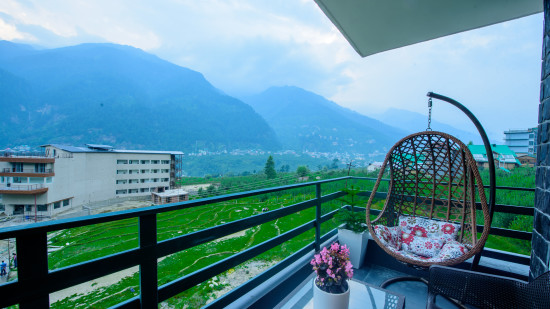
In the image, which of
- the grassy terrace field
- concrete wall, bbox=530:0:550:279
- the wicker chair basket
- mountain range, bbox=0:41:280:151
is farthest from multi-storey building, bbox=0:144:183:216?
concrete wall, bbox=530:0:550:279

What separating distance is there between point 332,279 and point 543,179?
54.1 inches

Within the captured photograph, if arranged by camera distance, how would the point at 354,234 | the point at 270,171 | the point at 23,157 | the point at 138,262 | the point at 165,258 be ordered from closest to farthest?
1. the point at 138,262
2. the point at 165,258
3. the point at 354,234
4. the point at 23,157
5. the point at 270,171

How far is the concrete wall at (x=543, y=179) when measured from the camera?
4.30 feet

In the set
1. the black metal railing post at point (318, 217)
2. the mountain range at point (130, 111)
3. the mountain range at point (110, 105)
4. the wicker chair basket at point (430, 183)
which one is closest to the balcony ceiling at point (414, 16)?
the wicker chair basket at point (430, 183)

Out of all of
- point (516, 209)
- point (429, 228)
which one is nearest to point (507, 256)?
point (516, 209)

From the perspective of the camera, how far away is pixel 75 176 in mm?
13164

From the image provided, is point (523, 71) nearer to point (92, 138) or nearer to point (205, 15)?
point (92, 138)

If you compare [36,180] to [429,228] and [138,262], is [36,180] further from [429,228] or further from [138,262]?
[429,228]

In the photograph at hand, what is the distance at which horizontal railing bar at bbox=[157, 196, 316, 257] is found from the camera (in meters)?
1.24

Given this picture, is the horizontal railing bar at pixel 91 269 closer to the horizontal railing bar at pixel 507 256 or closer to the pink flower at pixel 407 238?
the pink flower at pixel 407 238

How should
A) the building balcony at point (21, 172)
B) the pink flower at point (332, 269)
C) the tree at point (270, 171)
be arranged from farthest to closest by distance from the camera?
the tree at point (270, 171)
the building balcony at point (21, 172)
the pink flower at point (332, 269)

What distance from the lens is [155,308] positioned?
1.19m

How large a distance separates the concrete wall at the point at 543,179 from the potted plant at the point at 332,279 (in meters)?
1.07

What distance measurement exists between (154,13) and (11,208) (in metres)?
30.2
